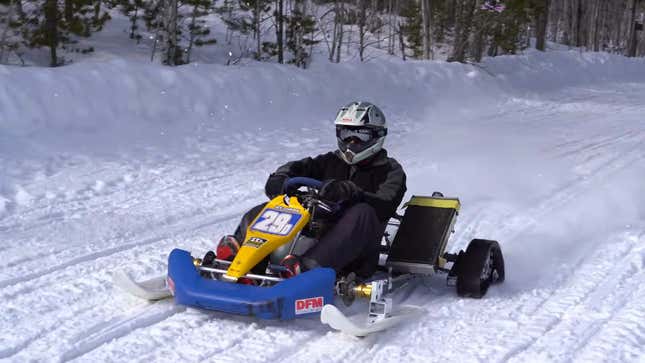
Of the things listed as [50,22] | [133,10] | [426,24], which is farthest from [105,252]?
[426,24]

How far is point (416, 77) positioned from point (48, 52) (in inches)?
307

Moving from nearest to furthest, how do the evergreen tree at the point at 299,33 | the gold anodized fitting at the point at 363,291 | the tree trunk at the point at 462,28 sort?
1. the gold anodized fitting at the point at 363,291
2. the evergreen tree at the point at 299,33
3. the tree trunk at the point at 462,28

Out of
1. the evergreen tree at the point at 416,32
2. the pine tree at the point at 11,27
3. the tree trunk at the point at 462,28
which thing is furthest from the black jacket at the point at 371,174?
the evergreen tree at the point at 416,32

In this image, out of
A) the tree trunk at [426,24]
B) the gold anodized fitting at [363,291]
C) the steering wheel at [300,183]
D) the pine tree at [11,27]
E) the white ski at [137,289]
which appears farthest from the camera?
the tree trunk at [426,24]

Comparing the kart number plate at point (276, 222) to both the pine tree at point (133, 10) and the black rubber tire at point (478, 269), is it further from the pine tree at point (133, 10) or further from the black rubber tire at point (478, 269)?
the pine tree at point (133, 10)

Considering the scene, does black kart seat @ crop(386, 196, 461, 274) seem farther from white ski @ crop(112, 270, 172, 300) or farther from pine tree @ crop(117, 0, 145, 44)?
pine tree @ crop(117, 0, 145, 44)

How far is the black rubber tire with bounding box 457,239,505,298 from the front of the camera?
5.16 meters

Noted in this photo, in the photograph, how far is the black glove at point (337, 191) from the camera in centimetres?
498

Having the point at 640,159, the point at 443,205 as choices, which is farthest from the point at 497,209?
the point at 640,159

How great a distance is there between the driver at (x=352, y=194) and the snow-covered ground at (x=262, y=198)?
40cm

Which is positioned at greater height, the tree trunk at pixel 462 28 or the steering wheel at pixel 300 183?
the steering wheel at pixel 300 183

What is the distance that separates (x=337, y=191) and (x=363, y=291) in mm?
721

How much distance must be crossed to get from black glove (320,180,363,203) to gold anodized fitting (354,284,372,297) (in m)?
0.65

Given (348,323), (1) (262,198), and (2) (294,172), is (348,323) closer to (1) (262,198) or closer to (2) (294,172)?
(2) (294,172)
